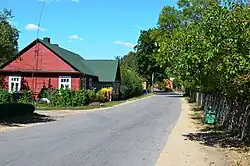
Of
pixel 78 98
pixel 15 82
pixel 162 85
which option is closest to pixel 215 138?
pixel 78 98

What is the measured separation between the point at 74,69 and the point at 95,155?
33651 millimetres

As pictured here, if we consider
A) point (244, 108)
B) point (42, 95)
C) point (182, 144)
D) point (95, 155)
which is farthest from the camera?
point (42, 95)

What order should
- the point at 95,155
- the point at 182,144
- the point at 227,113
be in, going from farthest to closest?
the point at 227,113, the point at 182,144, the point at 95,155

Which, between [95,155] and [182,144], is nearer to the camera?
[95,155]

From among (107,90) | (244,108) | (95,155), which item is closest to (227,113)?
(244,108)

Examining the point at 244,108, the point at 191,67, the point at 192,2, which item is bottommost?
the point at 244,108

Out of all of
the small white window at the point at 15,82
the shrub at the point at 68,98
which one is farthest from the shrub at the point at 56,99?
the small white window at the point at 15,82

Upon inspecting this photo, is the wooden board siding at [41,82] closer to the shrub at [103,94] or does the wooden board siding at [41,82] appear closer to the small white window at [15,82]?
the small white window at [15,82]

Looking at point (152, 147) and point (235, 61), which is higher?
point (235, 61)

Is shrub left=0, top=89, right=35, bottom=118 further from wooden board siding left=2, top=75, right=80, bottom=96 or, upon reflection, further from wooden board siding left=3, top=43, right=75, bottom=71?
wooden board siding left=3, top=43, right=75, bottom=71

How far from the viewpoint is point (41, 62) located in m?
45.4

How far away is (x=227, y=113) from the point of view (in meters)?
19.7

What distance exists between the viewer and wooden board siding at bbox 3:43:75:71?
44.7 metres

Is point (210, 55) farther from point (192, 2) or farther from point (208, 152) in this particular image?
point (192, 2)
